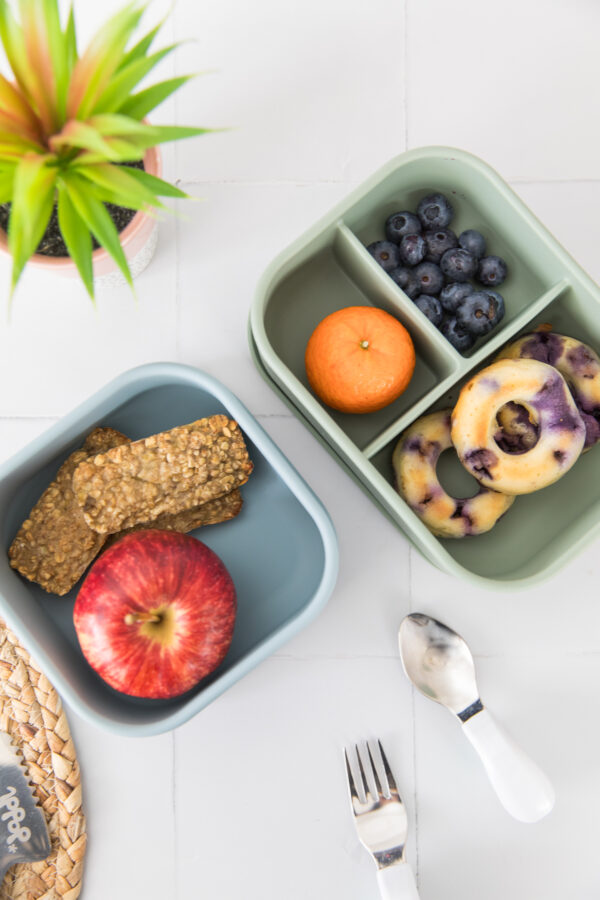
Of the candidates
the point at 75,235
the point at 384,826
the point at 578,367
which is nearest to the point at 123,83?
the point at 75,235

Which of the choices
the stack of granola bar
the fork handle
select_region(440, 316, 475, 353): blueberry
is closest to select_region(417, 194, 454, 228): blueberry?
select_region(440, 316, 475, 353): blueberry

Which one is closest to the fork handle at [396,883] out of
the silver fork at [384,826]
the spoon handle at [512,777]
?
the silver fork at [384,826]

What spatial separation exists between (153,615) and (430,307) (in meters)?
0.44

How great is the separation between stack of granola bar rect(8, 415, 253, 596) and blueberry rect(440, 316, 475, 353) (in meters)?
0.26

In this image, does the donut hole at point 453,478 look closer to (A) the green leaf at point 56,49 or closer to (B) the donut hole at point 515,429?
(B) the donut hole at point 515,429

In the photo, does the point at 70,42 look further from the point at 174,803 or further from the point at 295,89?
the point at 174,803

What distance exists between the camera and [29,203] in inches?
20.0

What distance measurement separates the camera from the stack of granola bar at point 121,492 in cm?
74

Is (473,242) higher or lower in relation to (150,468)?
higher

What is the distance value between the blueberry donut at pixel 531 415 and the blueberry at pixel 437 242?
15 centimetres

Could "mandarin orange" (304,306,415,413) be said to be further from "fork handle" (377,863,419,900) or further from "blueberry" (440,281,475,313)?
"fork handle" (377,863,419,900)

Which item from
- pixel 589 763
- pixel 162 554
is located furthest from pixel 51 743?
pixel 589 763

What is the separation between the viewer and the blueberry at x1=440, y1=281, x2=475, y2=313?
0.79m

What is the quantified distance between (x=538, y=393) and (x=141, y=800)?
66 centimetres
